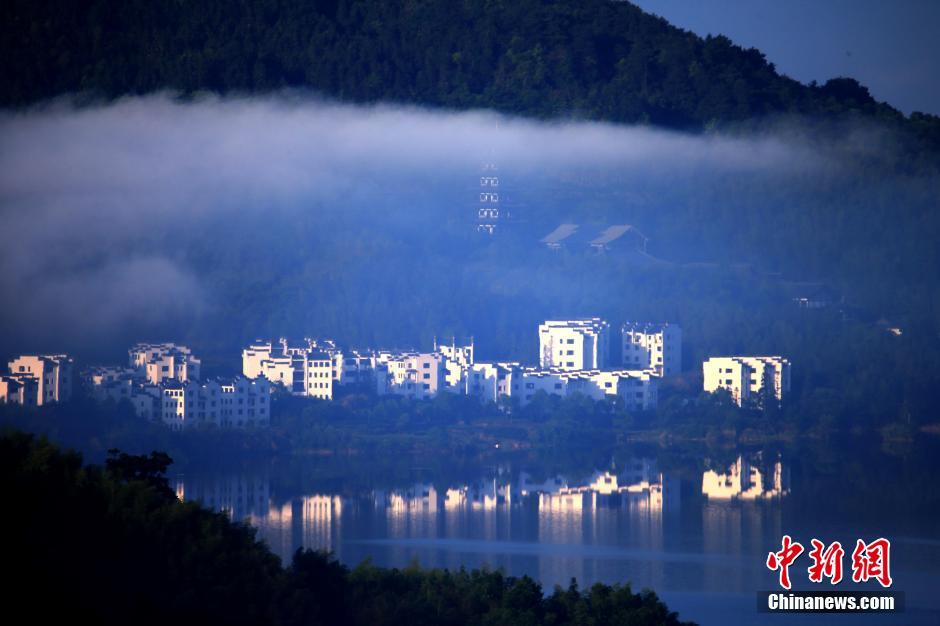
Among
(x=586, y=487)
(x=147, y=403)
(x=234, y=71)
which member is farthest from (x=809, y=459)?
(x=234, y=71)

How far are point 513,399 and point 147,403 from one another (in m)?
3.83

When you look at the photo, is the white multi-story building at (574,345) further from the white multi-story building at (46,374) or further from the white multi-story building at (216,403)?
the white multi-story building at (46,374)

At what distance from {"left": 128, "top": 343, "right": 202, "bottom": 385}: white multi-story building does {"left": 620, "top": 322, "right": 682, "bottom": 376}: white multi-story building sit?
16.2 feet

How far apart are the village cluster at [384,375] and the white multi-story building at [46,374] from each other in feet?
0.03

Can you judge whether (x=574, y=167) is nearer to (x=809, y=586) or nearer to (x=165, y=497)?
(x=809, y=586)

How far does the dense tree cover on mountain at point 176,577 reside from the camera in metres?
9.52

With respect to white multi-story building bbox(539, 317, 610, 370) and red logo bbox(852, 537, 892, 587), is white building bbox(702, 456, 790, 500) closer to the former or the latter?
red logo bbox(852, 537, 892, 587)

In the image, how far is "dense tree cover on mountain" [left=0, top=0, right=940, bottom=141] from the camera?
102 feet

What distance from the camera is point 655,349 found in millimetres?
25172

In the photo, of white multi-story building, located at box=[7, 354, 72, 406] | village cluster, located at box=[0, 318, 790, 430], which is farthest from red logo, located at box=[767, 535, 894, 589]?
white multi-story building, located at box=[7, 354, 72, 406]

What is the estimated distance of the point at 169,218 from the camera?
29.1 metres

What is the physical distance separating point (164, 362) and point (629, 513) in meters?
7.07

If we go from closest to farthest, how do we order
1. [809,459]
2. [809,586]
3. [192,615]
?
[192,615], [809,586], [809,459]

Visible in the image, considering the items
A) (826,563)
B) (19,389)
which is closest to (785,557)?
(826,563)
